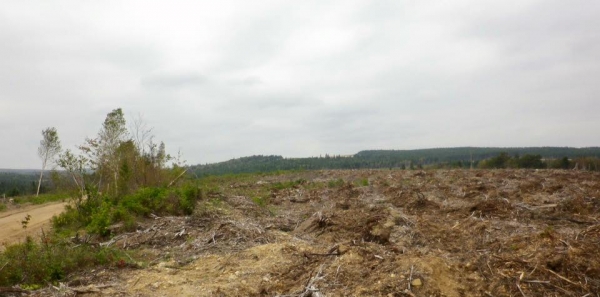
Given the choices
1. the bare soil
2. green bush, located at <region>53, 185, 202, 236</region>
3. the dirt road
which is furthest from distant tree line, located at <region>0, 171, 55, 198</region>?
the bare soil

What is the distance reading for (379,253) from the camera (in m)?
5.73

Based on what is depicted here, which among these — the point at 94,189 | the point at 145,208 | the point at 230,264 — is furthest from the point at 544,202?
the point at 94,189

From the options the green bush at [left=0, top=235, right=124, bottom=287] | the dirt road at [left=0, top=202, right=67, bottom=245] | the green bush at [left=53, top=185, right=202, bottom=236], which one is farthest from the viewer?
the dirt road at [left=0, top=202, right=67, bottom=245]

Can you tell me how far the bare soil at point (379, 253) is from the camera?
4.58 m

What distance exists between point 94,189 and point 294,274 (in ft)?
28.0

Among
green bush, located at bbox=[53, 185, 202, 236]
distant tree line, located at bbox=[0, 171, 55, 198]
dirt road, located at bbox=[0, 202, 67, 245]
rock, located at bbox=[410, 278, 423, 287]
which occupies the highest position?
distant tree line, located at bbox=[0, 171, 55, 198]

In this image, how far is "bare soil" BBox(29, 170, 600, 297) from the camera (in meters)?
4.58

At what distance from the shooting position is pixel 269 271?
5.72m

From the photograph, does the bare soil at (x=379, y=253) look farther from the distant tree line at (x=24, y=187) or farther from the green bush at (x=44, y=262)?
the distant tree line at (x=24, y=187)

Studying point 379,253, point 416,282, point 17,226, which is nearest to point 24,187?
point 17,226

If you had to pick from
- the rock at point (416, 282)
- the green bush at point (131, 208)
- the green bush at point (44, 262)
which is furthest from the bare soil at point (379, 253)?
the green bush at point (131, 208)

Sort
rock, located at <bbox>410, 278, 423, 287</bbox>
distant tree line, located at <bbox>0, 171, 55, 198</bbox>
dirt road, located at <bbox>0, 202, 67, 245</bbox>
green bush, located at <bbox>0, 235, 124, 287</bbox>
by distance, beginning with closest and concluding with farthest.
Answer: rock, located at <bbox>410, 278, 423, 287</bbox> < green bush, located at <bbox>0, 235, 124, 287</bbox> < dirt road, located at <bbox>0, 202, 67, 245</bbox> < distant tree line, located at <bbox>0, 171, 55, 198</bbox>

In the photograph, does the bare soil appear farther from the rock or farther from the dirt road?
the dirt road

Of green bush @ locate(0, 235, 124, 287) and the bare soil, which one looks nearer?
the bare soil
